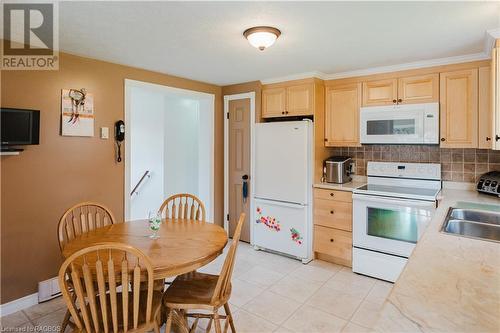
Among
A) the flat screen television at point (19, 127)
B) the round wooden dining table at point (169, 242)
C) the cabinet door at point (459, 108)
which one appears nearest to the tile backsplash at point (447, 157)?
the cabinet door at point (459, 108)

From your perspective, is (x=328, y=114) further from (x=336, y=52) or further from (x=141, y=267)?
(x=141, y=267)

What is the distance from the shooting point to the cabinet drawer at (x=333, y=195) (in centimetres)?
334

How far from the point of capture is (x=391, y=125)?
127 inches

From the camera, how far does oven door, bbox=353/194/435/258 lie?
287cm

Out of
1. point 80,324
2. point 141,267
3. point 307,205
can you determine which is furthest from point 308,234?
point 80,324

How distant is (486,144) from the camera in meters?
2.79

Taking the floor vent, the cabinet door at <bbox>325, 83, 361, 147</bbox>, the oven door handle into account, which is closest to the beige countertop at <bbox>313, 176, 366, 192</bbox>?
the oven door handle

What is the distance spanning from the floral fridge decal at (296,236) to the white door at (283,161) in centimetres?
35

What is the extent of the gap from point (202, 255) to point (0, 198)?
1837 millimetres

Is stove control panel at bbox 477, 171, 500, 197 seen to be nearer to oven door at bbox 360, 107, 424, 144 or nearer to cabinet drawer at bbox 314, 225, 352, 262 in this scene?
oven door at bbox 360, 107, 424, 144

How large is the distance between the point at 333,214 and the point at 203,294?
1.96 metres

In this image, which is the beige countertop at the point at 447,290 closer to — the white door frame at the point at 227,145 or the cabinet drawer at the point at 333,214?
the cabinet drawer at the point at 333,214

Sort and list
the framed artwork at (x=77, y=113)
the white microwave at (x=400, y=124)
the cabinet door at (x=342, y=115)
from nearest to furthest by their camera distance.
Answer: the framed artwork at (x=77, y=113), the white microwave at (x=400, y=124), the cabinet door at (x=342, y=115)

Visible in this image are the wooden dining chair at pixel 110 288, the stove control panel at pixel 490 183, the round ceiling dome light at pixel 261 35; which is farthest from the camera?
the stove control panel at pixel 490 183
